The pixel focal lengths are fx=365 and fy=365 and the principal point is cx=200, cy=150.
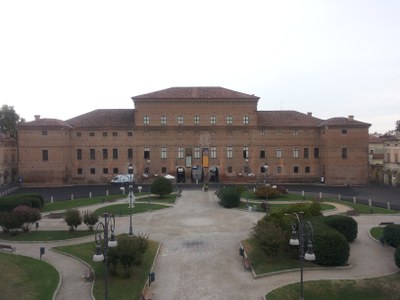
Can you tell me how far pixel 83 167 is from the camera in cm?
5819

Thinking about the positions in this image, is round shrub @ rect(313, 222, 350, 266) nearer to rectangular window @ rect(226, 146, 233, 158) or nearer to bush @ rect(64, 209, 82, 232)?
bush @ rect(64, 209, 82, 232)

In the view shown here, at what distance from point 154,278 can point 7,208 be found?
2018 centimetres

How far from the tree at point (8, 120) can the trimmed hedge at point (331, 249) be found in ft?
224

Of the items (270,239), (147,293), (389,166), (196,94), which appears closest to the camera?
(147,293)

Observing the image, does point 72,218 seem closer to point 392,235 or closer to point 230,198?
point 230,198

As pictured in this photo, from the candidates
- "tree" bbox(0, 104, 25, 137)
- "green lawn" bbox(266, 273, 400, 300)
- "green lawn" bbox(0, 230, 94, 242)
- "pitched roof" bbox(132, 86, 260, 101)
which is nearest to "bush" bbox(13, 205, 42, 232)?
"green lawn" bbox(0, 230, 94, 242)

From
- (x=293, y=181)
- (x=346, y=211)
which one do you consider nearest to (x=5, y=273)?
(x=346, y=211)

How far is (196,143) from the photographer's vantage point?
57.9 m

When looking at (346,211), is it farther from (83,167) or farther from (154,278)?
(83,167)

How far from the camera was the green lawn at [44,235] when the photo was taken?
2583cm

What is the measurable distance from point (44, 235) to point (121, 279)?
11468 mm

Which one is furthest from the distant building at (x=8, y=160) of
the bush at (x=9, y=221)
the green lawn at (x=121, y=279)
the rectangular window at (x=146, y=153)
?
the green lawn at (x=121, y=279)

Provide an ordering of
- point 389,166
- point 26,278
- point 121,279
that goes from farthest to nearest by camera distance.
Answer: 1. point 389,166
2. point 26,278
3. point 121,279

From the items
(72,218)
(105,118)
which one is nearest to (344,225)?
(72,218)
